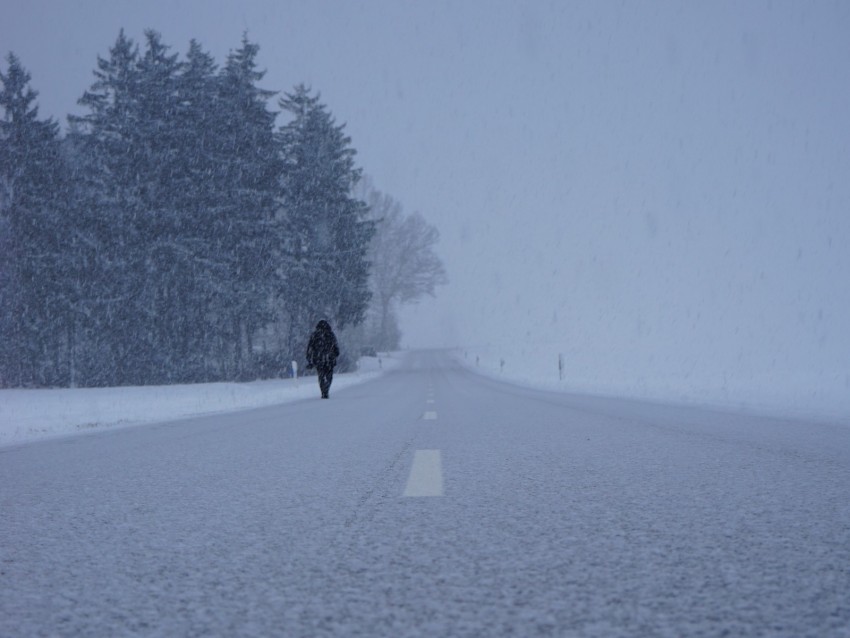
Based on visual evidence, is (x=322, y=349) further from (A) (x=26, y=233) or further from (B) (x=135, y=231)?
(A) (x=26, y=233)

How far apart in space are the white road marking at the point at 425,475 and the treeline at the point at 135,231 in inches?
1176

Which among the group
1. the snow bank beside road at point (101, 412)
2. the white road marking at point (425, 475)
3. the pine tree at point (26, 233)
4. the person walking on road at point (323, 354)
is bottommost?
the snow bank beside road at point (101, 412)

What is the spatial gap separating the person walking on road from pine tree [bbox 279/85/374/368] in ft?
68.1

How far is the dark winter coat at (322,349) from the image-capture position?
66.3ft

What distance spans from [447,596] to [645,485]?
2634 mm

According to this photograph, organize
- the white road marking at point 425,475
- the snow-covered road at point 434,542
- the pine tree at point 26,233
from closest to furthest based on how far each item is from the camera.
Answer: the snow-covered road at point 434,542 → the white road marking at point 425,475 → the pine tree at point 26,233

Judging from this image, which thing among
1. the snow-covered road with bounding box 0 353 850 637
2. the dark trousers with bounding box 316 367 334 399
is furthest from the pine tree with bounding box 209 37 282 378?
the snow-covered road with bounding box 0 353 850 637

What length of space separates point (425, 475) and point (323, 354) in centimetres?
1525

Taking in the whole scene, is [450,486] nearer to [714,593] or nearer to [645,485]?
[645,485]

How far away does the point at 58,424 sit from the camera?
12516mm

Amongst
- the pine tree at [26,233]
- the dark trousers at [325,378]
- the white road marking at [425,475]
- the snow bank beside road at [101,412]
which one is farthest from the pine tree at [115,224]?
A: the white road marking at [425,475]

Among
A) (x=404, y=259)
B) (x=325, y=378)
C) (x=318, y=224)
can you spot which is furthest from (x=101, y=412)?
(x=404, y=259)

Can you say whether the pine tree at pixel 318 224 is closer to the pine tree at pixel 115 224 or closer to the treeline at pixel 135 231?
the treeline at pixel 135 231

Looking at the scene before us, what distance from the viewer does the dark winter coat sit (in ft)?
66.3
